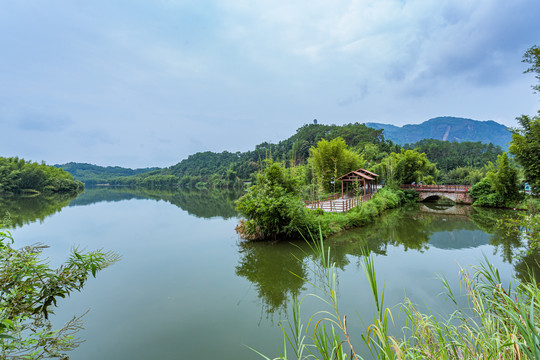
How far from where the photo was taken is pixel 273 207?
332 inches

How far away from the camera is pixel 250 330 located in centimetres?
401

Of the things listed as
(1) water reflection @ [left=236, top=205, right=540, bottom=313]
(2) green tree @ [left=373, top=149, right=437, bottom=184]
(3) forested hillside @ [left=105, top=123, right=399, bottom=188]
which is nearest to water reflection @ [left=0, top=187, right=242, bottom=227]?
(1) water reflection @ [left=236, top=205, right=540, bottom=313]

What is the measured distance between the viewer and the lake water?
3.82m

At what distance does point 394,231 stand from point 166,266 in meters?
9.60

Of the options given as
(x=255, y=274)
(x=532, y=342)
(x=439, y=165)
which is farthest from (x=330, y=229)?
(x=439, y=165)

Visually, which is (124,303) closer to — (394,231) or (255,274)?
(255,274)

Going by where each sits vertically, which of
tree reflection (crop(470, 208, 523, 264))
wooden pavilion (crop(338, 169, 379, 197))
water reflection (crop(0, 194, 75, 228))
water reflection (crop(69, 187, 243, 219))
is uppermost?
wooden pavilion (crop(338, 169, 379, 197))

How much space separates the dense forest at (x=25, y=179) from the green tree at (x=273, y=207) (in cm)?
4263

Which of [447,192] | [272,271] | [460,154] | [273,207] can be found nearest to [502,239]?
[273,207]

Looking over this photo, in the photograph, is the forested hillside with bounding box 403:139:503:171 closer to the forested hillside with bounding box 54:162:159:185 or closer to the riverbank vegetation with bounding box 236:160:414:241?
the riverbank vegetation with bounding box 236:160:414:241

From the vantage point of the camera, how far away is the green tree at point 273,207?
28.1ft

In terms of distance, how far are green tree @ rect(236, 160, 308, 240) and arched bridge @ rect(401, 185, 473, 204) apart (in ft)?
63.6

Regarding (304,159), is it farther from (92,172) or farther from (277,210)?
(92,172)

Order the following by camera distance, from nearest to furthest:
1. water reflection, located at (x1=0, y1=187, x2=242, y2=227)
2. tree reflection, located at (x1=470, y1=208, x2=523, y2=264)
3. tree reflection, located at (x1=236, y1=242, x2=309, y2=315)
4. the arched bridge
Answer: tree reflection, located at (x1=236, y1=242, x2=309, y2=315) < tree reflection, located at (x1=470, y1=208, x2=523, y2=264) < water reflection, located at (x1=0, y1=187, x2=242, y2=227) < the arched bridge
